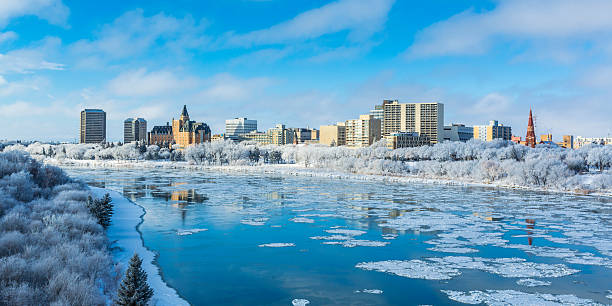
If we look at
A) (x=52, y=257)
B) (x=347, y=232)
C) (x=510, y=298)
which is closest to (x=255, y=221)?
(x=347, y=232)

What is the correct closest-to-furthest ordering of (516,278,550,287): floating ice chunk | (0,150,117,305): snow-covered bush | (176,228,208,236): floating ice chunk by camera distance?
(0,150,117,305): snow-covered bush, (516,278,550,287): floating ice chunk, (176,228,208,236): floating ice chunk

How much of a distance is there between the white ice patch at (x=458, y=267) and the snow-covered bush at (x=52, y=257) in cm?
918

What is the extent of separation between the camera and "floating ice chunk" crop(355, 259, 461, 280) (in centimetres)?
1614

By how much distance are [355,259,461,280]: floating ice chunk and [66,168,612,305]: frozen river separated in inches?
1.5

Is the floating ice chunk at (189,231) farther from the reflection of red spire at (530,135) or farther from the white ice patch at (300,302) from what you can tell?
the reflection of red spire at (530,135)

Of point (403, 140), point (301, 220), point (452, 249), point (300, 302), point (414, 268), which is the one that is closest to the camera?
point (300, 302)

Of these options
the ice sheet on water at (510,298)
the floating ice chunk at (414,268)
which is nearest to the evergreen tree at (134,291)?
the floating ice chunk at (414,268)

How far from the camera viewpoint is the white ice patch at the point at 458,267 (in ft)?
53.7

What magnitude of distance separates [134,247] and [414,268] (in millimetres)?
11502

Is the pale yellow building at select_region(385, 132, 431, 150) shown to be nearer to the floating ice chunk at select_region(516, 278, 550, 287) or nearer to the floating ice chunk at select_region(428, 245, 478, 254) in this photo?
the floating ice chunk at select_region(428, 245, 478, 254)

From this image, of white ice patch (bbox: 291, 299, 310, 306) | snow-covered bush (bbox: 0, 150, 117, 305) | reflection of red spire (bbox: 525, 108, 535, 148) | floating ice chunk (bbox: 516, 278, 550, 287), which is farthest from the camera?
reflection of red spire (bbox: 525, 108, 535, 148)

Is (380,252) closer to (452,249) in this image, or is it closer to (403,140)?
(452,249)

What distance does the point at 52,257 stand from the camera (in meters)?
14.4

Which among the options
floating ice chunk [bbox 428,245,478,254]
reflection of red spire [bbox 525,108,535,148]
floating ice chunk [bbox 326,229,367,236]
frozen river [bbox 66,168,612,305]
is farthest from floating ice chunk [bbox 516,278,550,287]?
reflection of red spire [bbox 525,108,535,148]
